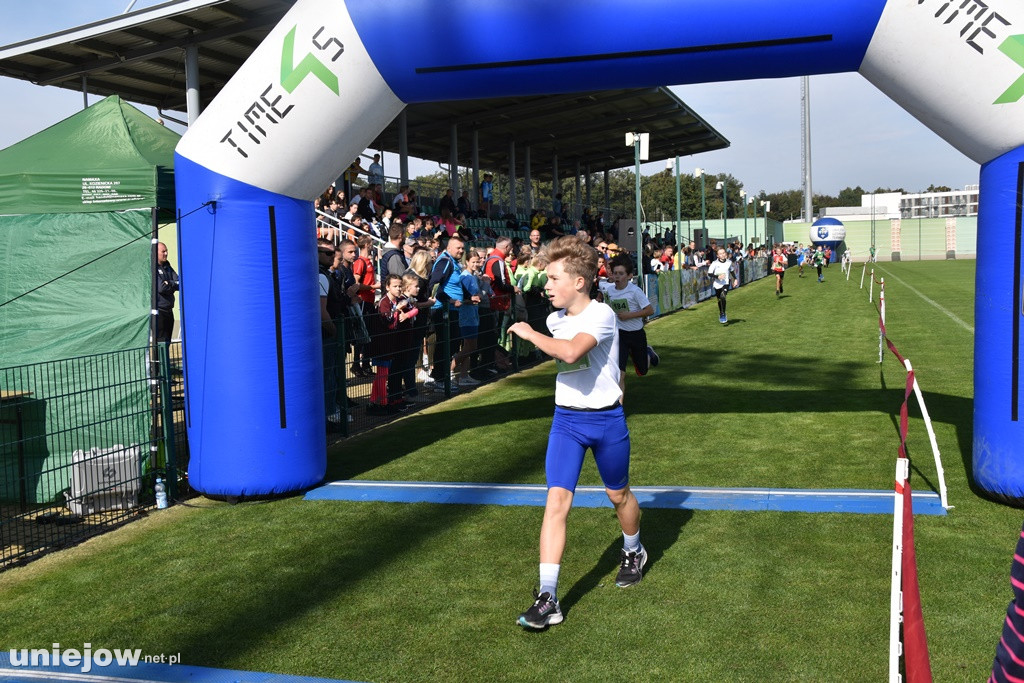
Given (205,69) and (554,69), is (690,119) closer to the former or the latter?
(205,69)

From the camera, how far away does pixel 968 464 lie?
7.00 meters

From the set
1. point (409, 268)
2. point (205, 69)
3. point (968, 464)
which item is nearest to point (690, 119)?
point (205, 69)

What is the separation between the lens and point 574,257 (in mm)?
4488

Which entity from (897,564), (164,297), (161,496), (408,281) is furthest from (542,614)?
(164,297)

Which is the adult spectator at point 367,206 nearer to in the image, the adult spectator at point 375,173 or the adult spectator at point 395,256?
the adult spectator at point 375,173

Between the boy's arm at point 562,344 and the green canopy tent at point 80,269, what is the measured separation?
4.02 m

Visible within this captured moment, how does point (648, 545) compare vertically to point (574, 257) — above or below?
below

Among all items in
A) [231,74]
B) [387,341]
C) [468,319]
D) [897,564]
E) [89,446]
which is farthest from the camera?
[231,74]

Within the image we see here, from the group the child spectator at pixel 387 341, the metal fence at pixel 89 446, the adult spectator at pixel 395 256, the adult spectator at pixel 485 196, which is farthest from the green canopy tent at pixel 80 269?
the adult spectator at pixel 485 196

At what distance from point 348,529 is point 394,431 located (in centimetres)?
341

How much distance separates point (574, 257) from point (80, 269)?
5.12m

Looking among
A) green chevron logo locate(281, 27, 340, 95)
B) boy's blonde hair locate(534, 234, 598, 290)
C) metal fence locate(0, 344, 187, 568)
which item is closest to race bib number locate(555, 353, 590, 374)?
boy's blonde hair locate(534, 234, 598, 290)

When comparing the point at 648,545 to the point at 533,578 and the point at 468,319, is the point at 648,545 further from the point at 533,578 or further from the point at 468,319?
the point at 468,319

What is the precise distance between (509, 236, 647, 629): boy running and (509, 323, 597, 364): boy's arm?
0.06 ft
